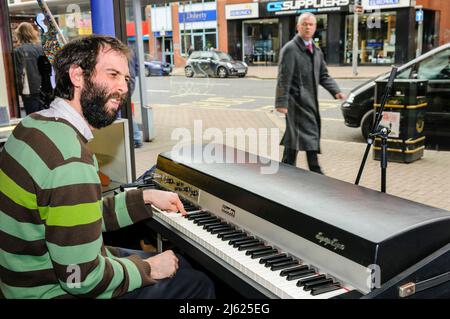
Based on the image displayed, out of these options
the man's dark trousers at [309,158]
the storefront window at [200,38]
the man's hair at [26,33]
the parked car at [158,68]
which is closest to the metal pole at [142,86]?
the storefront window at [200,38]

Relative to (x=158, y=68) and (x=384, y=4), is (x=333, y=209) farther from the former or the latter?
(x=384, y=4)

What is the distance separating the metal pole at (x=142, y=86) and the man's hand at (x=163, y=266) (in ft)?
19.3

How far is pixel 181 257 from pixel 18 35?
4732 mm

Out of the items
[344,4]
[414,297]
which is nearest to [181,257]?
[414,297]

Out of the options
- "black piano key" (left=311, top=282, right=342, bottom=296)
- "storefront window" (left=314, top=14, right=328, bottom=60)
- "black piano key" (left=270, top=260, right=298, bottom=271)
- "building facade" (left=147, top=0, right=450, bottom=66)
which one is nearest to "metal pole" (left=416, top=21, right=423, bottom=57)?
"building facade" (left=147, top=0, right=450, bottom=66)

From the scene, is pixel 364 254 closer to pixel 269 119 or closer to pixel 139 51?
pixel 139 51

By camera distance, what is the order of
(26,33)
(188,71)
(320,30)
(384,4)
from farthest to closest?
(188,71)
(384,4)
(320,30)
(26,33)

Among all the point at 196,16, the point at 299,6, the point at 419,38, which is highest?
the point at 299,6

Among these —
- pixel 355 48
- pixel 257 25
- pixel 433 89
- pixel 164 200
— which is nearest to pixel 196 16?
pixel 257 25

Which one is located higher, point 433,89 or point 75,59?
point 75,59

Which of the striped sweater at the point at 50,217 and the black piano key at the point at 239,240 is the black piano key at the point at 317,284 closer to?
the black piano key at the point at 239,240

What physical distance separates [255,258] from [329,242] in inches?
11.6

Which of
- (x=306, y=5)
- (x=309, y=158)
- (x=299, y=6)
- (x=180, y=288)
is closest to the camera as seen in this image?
(x=180, y=288)

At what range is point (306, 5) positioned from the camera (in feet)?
28.6
